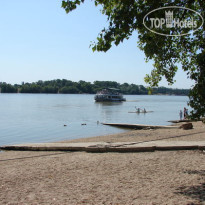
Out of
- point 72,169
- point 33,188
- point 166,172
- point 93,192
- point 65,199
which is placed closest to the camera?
point 65,199

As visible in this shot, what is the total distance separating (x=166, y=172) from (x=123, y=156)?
256cm

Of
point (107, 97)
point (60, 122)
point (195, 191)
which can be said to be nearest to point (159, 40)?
point (195, 191)

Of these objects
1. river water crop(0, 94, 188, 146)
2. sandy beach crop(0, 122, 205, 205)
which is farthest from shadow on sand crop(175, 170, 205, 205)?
river water crop(0, 94, 188, 146)

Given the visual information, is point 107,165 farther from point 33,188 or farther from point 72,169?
point 33,188

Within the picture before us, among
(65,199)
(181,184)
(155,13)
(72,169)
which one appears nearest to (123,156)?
(72,169)

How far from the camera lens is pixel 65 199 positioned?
5680 mm

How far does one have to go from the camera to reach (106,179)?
7.14 m

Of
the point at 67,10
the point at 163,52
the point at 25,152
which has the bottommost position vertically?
the point at 25,152

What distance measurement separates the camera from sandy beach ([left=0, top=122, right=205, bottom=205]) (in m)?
5.63

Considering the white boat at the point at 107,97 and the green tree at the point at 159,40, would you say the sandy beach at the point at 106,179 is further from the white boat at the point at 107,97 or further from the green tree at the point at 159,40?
the white boat at the point at 107,97

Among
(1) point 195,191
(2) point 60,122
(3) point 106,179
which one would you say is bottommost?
(2) point 60,122

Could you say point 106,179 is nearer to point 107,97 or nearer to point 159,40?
point 159,40

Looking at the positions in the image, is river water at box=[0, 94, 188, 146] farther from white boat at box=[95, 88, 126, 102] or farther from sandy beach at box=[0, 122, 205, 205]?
white boat at box=[95, 88, 126, 102]

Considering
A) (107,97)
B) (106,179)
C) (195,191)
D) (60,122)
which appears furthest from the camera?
(107,97)
